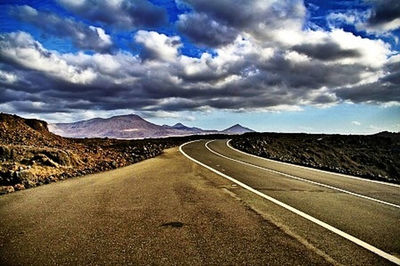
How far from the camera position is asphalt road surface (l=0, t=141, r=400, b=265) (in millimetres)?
3775

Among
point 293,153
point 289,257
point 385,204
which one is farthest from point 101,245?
point 293,153

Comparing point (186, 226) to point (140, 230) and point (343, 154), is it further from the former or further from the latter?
point (343, 154)

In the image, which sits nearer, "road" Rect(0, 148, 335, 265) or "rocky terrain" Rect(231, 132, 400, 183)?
"road" Rect(0, 148, 335, 265)

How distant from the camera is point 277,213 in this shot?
5.83m

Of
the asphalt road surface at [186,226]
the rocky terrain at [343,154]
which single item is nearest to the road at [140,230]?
the asphalt road surface at [186,226]

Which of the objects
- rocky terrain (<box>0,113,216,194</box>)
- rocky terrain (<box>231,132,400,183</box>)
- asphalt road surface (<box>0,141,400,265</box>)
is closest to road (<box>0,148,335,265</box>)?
asphalt road surface (<box>0,141,400,265</box>)

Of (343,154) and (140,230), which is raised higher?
(343,154)

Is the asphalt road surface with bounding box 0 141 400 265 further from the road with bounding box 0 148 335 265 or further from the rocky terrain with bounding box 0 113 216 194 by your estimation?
the rocky terrain with bounding box 0 113 216 194

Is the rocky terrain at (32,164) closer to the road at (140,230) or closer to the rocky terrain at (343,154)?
the road at (140,230)

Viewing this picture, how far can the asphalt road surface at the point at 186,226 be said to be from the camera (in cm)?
378

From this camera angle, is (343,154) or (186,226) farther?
(343,154)

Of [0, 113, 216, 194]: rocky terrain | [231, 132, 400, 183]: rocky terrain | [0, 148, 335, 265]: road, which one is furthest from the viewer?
[231, 132, 400, 183]: rocky terrain

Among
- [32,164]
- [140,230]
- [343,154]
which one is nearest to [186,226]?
[140,230]

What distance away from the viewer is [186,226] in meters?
4.91
